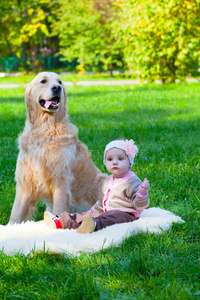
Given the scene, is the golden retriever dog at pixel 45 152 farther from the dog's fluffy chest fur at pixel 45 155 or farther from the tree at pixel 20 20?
the tree at pixel 20 20

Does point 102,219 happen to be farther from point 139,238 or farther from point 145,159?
point 145,159

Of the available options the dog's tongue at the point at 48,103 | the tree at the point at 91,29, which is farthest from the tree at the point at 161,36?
the dog's tongue at the point at 48,103

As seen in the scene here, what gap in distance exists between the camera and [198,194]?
392cm

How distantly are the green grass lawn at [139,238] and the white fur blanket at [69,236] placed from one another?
0.06 metres

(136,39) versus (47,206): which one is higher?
(136,39)

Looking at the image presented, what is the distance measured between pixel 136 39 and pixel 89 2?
9006 millimetres

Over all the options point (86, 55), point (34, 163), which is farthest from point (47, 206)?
point (86, 55)

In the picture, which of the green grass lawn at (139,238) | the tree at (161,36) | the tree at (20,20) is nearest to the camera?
the green grass lawn at (139,238)

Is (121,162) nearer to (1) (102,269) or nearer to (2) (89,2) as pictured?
(1) (102,269)

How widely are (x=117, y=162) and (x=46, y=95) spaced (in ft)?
2.86

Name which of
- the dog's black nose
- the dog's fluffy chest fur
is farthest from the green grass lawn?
the dog's black nose

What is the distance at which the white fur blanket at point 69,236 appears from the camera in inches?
110

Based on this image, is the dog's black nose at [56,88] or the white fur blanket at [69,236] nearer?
the white fur blanket at [69,236]

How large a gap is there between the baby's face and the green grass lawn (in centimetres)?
62
